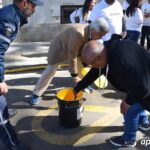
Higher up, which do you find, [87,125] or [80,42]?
[80,42]

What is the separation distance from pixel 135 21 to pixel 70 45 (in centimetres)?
283

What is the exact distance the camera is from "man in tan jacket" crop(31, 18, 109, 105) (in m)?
4.90

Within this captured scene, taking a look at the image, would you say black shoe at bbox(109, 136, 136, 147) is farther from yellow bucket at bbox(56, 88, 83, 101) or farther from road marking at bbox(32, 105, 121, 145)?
yellow bucket at bbox(56, 88, 83, 101)

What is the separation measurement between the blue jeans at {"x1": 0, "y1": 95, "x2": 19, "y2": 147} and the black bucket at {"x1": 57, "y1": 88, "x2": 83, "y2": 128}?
826 millimetres

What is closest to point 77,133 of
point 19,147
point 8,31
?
point 19,147

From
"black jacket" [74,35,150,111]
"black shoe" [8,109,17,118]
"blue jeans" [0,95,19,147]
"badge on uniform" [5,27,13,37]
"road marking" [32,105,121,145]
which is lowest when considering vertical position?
"road marking" [32,105,121,145]

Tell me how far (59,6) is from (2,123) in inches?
225

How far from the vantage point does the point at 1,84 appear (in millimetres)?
4125

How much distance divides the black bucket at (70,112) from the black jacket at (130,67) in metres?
1.11

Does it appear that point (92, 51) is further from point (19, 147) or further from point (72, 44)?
point (19, 147)

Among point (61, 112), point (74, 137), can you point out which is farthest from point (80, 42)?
point (74, 137)

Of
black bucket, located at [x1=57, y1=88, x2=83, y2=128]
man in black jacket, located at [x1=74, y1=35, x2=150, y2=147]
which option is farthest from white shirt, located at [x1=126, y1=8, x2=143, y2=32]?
man in black jacket, located at [x1=74, y1=35, x2=150, y2=147]

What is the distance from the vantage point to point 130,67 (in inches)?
146

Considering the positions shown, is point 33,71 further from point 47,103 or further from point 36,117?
point 36,117
